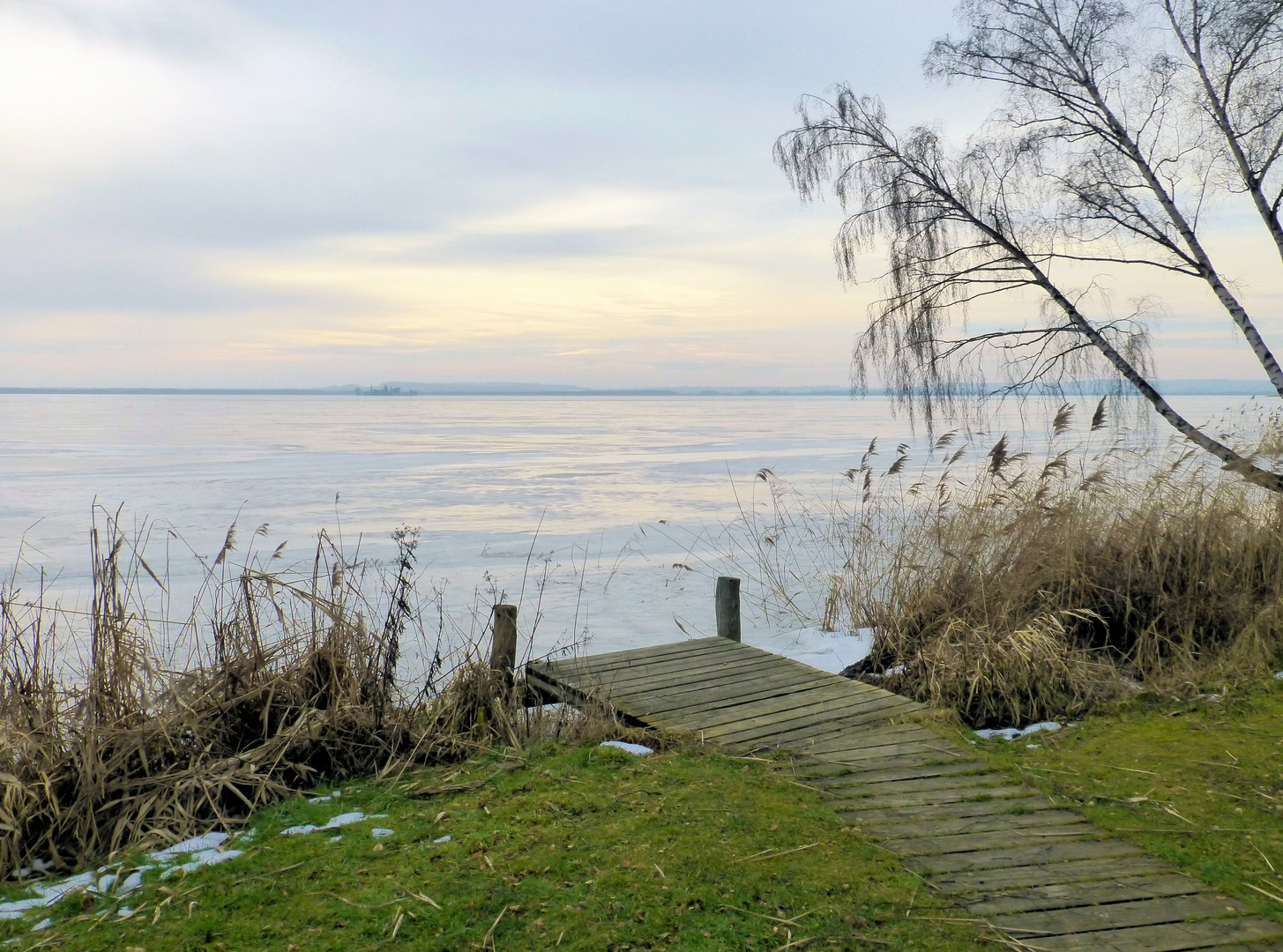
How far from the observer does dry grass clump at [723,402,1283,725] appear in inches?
217

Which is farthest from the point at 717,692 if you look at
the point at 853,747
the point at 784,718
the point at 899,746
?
the point at 899,746

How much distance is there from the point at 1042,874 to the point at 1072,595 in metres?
3.89

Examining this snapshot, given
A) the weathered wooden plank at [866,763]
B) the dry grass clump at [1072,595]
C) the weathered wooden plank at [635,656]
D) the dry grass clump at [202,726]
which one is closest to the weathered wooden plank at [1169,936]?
the weathered wooden plank at [866,763]

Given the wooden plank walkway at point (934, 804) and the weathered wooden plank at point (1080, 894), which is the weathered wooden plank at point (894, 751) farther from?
the weathered wooden plank at point (1080, 894)

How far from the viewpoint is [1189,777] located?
4109 mm

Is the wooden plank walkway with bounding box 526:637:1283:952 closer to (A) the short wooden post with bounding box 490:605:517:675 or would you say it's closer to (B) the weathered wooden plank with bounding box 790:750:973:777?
(B) the weathered wooden plank with bounding box 790:750:973:777

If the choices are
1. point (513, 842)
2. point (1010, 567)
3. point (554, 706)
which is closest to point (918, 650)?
point (1010, 567)

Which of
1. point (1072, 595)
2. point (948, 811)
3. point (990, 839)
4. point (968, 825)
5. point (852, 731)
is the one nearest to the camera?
point (990, 839)

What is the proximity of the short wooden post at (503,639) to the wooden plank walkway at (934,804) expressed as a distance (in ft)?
1.21

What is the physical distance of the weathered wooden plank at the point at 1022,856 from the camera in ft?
10.7

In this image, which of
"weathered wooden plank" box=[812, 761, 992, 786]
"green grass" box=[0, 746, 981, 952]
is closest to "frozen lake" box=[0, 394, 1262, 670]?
"green grass" box=[0, 746, 981, 952]

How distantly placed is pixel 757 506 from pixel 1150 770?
11374mm

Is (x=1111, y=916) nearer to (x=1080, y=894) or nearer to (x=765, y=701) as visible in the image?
(x=1080, y=894)

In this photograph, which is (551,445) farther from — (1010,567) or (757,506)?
(1010,567)
